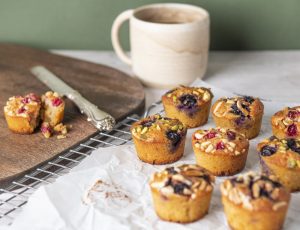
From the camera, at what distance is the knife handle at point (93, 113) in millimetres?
1710

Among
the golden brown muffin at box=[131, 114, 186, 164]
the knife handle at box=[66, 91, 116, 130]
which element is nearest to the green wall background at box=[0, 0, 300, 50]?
the knife handle at box=[66, 91, 116, 130]

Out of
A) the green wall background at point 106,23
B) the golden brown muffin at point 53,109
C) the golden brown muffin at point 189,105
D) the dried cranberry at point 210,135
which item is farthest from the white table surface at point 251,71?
the dried cranberry at point 210,135

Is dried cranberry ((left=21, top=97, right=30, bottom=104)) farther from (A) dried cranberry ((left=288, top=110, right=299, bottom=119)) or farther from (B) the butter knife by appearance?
(A) dried cranberry ((left=288, top=110, right=299, bottom=119))

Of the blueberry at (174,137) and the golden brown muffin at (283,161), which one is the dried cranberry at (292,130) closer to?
the golden brown muffin at (283,161)

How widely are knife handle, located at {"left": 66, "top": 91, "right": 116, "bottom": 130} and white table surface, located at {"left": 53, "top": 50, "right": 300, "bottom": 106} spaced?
0.26 meters

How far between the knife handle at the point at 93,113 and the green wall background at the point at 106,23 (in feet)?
1.89

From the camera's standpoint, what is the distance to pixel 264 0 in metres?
2.27

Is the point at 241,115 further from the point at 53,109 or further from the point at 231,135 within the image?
the point at 53,109

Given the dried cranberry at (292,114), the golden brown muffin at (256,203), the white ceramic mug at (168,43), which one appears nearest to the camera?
the golden brown muffin at (256,203)

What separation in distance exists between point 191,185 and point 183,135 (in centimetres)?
26

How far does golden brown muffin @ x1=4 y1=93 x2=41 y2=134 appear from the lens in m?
1.69

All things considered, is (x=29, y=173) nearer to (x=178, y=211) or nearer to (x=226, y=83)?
(x=178, y=211)

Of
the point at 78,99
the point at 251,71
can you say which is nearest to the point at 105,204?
the point at 78,99

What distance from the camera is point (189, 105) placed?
1.74 meters
